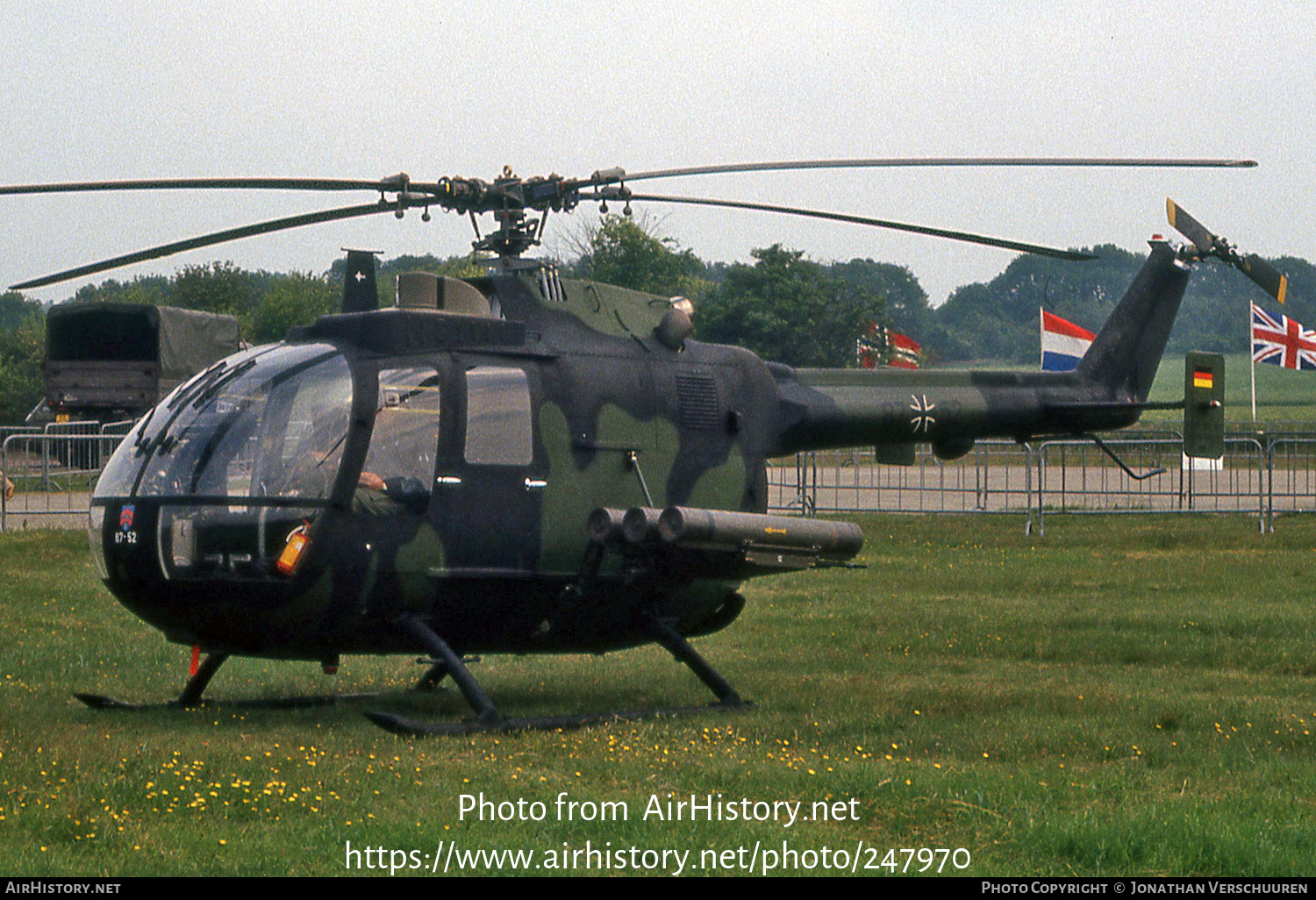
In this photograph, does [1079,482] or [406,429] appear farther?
[1079,482]

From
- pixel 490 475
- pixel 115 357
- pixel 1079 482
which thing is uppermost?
pixel 115 357

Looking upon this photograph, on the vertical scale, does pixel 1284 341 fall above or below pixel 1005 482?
above

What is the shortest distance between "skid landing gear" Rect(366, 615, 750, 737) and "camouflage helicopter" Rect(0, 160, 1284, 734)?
0.07 feet

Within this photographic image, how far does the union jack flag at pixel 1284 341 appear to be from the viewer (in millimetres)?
37812

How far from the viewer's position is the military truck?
36406mm

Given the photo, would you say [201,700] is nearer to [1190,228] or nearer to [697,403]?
[697,403]

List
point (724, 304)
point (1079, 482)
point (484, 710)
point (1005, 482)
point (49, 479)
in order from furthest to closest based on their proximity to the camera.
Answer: point (724, 304) → point (1079, 482) → point (1005, 482) → point (49, 479) → point (484, 710)

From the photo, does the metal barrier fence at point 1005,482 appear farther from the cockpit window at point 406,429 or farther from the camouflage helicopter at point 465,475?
the cockpit window at point 406,429

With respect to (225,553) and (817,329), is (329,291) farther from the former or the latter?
(225,553)

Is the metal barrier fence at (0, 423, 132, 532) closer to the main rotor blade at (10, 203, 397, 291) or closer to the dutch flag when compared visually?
the main rotor blade at (10, 203, 397, 291)

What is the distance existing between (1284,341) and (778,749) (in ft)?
108

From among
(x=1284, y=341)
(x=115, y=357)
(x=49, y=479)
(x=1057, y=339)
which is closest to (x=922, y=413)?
(x=49, y=479)

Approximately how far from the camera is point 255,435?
8.98 metres

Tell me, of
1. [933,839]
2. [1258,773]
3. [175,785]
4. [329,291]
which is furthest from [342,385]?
[329,291]
